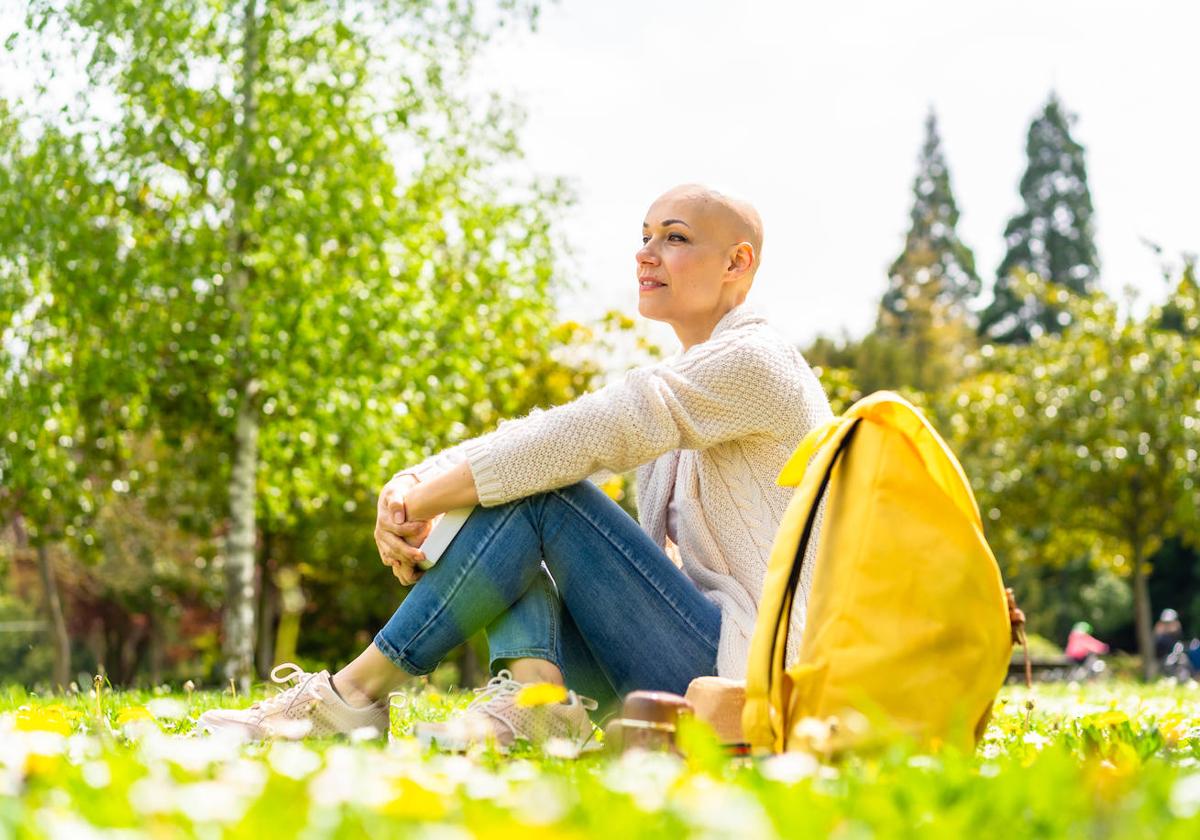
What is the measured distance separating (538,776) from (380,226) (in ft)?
32.2

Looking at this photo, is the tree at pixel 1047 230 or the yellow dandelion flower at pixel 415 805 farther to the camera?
the tree at pixel 1047 230

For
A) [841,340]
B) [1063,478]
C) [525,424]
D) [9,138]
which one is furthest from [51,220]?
[841,340]

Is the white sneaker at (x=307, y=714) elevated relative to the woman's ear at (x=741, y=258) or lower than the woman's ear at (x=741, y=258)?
lower

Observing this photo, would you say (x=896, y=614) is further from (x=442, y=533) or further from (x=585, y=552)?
(x=442, y=533)

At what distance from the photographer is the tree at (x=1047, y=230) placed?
41.8m

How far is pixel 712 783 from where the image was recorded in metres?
1.75

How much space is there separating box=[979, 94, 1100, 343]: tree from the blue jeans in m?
40.6

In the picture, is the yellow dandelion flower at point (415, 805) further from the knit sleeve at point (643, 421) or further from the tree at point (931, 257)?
the tree at point (931, 257)

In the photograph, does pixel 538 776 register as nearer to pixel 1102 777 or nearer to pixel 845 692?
pixel 845 692

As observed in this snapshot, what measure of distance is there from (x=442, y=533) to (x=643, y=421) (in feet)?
1.80

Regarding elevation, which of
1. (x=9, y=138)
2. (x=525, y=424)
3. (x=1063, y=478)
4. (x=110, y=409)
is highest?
(x=9, y=138)

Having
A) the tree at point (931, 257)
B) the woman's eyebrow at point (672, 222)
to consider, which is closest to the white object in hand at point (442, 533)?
the woman's eyebrow at point (672, 222)

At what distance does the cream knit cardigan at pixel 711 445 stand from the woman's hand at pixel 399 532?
11 centimetres

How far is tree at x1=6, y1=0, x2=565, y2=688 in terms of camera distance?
10898 mm
